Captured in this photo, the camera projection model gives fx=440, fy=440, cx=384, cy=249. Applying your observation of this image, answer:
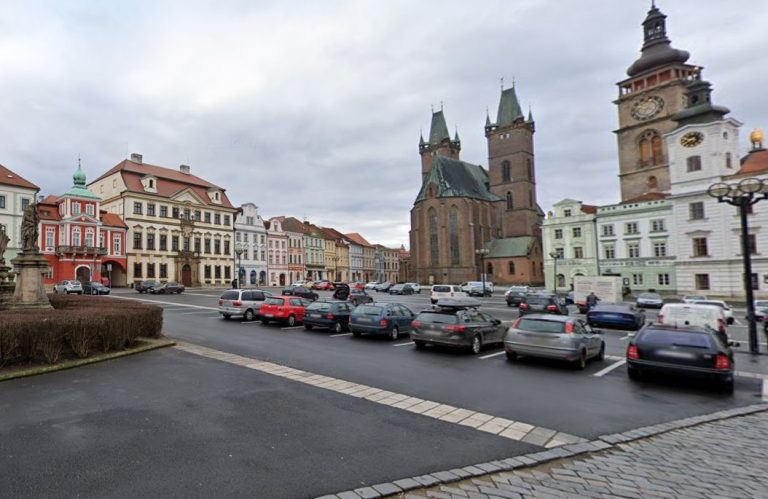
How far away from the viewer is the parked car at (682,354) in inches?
345

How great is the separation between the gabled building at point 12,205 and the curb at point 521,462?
6041 cm

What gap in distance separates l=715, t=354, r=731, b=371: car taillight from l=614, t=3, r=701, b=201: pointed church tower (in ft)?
219

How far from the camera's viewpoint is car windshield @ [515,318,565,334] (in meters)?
11.5

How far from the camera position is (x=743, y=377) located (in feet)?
34.8

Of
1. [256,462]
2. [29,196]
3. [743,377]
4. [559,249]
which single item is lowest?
[743,377]

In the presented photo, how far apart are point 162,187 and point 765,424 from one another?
7018 cm

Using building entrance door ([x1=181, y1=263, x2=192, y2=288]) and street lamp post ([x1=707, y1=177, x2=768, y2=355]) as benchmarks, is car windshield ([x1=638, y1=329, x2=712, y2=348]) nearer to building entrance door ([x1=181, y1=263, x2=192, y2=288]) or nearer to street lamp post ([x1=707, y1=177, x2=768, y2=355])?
street lamp post ([x1=707, y1=177, x2=768, y2=355])

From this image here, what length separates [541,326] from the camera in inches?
460

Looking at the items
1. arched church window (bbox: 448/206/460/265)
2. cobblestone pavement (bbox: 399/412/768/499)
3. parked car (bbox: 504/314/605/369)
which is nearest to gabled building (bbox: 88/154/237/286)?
arched church window (bbox: 448/206/460/265)

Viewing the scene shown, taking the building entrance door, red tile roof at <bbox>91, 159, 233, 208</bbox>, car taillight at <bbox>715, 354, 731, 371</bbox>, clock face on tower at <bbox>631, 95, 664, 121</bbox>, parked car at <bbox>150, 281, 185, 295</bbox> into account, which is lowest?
car taillight at <bbox>715, 354, 731, 371</bbox>

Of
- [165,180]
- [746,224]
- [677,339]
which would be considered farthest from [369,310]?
[165,180]

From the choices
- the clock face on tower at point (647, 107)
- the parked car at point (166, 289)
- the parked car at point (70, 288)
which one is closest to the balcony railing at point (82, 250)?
the parked car at point (70, 288)

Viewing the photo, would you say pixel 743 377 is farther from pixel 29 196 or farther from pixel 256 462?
pixel 29 196

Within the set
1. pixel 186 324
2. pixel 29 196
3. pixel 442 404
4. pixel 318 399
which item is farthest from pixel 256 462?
pixel 29 196
